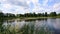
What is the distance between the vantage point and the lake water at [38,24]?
4883 mm

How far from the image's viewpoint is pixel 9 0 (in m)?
4.98

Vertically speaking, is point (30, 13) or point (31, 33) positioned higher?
point (30, 13)

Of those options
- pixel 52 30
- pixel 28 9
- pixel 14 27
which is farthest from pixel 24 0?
pixel 52 30

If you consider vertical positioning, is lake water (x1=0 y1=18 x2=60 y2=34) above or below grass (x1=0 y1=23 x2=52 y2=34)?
above

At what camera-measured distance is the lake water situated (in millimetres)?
4883

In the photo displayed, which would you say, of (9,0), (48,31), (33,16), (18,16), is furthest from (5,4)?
(48,31)

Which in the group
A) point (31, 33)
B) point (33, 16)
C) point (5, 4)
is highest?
point (5, 4)

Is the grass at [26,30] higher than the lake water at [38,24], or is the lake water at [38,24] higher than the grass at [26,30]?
the lake water at [38,24]

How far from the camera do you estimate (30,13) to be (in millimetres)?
4957

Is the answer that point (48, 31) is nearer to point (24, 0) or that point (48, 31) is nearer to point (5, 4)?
point (24, 0)

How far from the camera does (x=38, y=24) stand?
16.1 feet

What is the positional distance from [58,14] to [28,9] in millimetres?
791

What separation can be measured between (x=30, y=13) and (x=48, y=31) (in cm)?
66

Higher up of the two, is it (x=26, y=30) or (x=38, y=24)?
(x=38, y=24)
